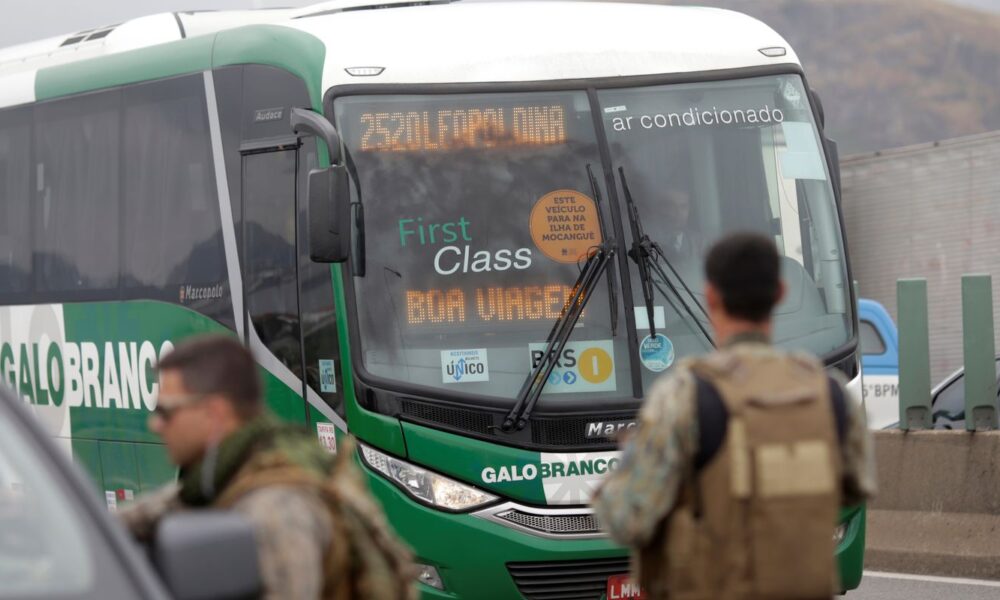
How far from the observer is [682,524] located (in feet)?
14.4

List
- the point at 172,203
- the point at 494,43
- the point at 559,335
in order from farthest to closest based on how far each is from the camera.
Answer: the point at 172,203, the point at 494,43, the point at 559,335

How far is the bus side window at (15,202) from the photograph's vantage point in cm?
1248

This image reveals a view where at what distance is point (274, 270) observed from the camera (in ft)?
32.4

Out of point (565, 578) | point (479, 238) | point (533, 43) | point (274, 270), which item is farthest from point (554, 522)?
point (533, 43)

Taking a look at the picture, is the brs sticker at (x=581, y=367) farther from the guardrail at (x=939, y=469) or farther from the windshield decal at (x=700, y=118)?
the guardrail at (x=939, y=469)

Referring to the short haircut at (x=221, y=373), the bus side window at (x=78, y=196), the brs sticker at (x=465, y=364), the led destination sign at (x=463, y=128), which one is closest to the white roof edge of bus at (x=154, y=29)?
the bus side window at (x=78, y=196)

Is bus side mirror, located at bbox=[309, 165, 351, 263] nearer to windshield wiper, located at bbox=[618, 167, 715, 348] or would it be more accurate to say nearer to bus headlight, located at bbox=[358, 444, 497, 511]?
bus headlight, located at bbox=[358, 444, 497, 511]

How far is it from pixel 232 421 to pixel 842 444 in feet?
4.92

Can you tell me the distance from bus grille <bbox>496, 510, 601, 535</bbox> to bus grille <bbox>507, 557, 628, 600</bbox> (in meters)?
0.15

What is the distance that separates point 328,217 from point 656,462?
4856 mm

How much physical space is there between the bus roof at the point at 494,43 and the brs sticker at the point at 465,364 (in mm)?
1464

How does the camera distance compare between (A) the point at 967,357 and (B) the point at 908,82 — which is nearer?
(A) the point at 967,357

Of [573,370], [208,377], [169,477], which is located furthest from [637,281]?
[208,377]

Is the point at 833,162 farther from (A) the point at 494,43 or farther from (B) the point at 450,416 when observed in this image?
(B) the point at 450,416
